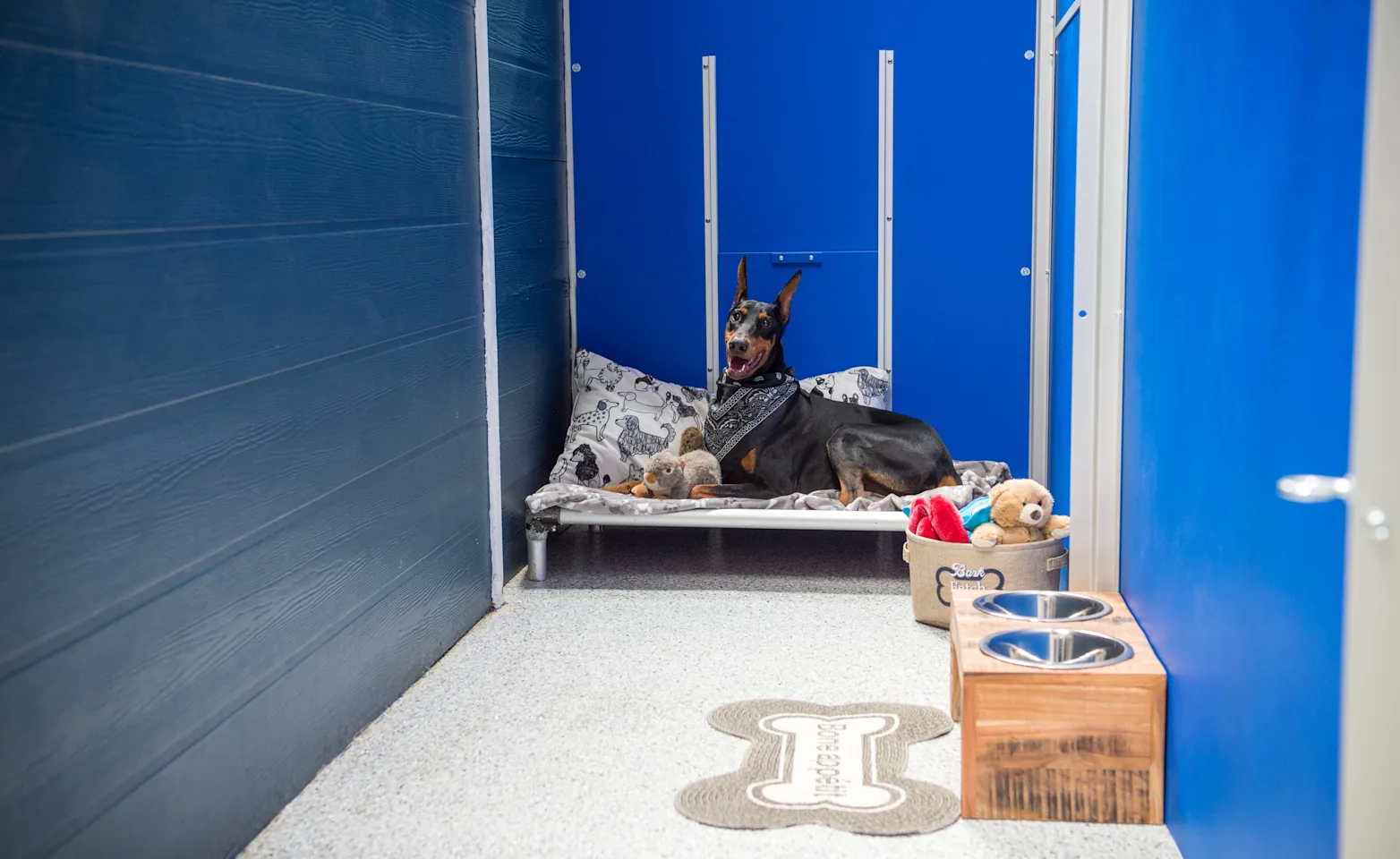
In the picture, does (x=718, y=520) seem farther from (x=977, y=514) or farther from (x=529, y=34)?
(x=529, y=34)

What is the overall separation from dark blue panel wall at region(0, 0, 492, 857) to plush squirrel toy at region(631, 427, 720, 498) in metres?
1.00

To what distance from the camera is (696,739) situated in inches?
109

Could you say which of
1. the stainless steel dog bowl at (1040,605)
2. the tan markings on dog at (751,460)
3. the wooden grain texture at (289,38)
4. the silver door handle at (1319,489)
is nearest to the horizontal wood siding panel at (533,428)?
the tan markings on dog at (751,460)

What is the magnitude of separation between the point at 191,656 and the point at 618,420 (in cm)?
249

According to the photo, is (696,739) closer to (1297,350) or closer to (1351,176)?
(1297,350)

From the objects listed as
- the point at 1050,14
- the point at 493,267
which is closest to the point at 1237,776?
the point at 493,267

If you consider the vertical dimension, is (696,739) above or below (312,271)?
below

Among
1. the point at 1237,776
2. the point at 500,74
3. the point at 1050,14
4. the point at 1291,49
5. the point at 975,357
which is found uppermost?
the point at 1050,14

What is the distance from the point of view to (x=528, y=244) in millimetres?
4258

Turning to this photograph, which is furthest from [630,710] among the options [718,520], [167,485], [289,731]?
[167,485]

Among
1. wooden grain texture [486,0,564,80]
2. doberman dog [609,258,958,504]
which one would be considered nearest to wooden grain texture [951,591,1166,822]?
doberman dog [609,258,958,504]

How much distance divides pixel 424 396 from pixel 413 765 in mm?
946

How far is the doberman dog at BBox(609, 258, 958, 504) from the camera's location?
4160 millimetres

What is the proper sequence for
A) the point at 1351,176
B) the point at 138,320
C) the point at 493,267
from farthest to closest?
the point at 493,267
the point at 138,320
the point at 1351,176
